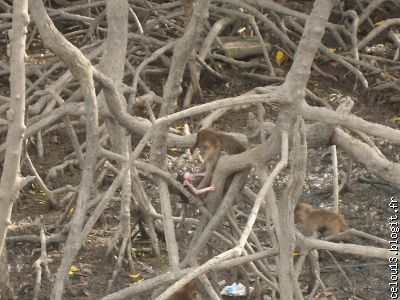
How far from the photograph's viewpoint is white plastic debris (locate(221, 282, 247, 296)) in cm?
366

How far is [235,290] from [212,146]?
0.98 metres

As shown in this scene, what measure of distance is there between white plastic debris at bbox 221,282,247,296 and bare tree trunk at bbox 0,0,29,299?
1.37 m

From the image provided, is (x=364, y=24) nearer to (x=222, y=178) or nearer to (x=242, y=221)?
(x=242, y=221)

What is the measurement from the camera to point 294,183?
2.61 metres

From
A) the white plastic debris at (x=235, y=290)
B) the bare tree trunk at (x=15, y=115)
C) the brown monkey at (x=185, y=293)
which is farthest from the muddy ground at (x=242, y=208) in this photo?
the bare tree trunk at (x=15, y=115)

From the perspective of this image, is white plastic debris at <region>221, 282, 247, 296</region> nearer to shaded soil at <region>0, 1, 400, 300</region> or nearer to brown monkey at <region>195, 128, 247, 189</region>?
shaded soil at <region>0, 1, 400, 300</region>

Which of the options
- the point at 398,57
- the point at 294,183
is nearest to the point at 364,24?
the point at 398,57

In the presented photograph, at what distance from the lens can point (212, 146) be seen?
9.44ft

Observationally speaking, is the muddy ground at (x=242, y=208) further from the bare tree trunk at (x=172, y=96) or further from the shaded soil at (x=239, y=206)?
the bare tree trunk at (x=172, y=96)

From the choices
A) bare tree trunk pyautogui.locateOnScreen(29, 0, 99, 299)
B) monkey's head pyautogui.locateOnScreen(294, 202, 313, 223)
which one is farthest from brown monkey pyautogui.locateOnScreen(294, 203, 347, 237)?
bare tree trunk pyautogui.locateOnScreen(29, 0, 99, 299)

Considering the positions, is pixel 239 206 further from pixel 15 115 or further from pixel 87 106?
pixel 15 115

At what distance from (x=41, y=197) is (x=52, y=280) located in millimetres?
877

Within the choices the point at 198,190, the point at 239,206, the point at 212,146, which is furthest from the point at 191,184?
the point at 239,206

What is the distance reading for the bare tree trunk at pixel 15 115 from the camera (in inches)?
84.4
